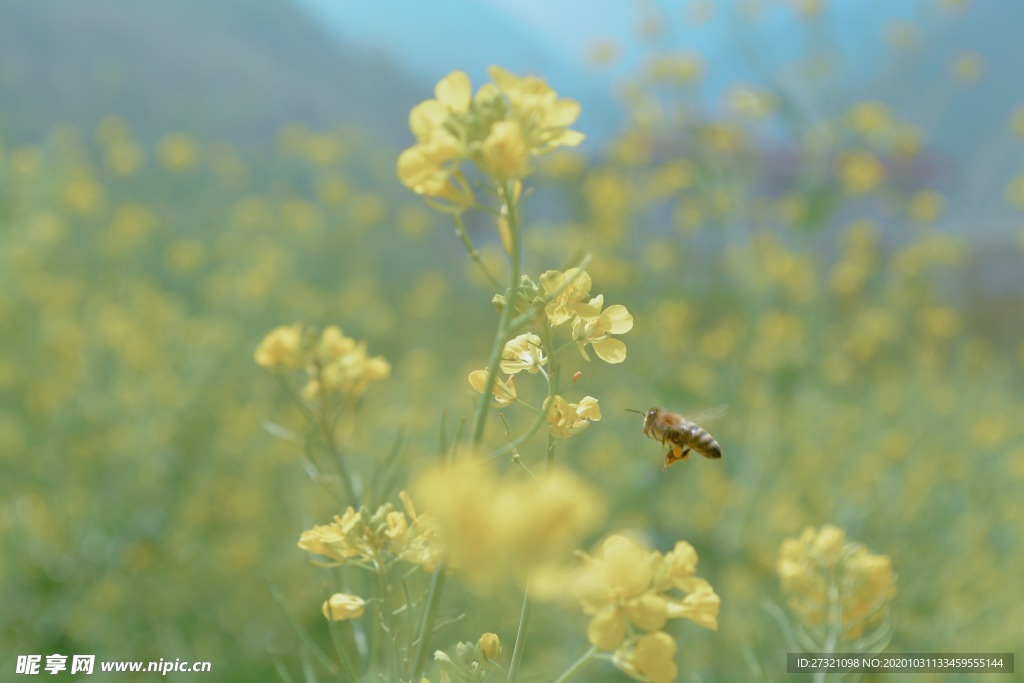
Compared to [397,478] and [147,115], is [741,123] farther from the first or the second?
[147,115]

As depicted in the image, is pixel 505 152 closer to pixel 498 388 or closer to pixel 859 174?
pixel 498 388

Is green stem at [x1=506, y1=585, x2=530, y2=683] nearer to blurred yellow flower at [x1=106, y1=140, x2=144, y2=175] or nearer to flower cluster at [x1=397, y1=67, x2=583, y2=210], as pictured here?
flower cluster at [x1=397, y1=67, x2=583, y2=210]

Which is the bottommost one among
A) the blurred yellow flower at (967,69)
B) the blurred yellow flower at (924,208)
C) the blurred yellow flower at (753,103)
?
the blurred yellow flower at (924,208)

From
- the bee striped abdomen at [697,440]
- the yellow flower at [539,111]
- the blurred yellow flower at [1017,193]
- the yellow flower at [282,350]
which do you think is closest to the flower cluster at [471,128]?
the yellow flower at [539,111]

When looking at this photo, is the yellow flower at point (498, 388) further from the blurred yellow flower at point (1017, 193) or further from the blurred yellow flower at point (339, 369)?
the blurred yellow flower at point (1017, 193)

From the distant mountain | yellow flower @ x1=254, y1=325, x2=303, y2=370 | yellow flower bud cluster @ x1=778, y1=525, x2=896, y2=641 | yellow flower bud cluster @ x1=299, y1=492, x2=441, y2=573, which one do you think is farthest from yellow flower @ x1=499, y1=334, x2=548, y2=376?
the distant mountain
